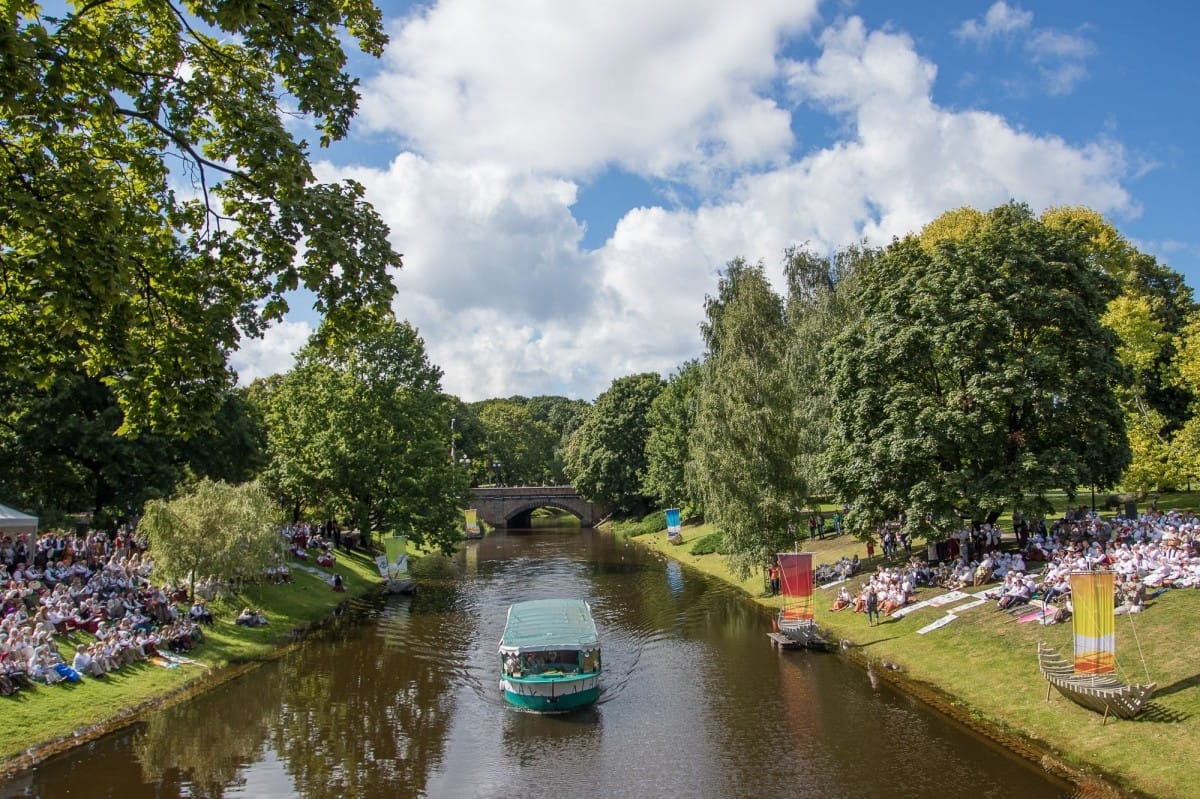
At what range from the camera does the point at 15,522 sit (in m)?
35.0

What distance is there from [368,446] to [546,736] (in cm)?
3598

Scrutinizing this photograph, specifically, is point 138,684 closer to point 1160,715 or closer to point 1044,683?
point 1044,683

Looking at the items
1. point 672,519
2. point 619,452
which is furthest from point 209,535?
point 619,452

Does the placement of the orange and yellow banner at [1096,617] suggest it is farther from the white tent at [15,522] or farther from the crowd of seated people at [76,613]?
the white tent at [15,522]

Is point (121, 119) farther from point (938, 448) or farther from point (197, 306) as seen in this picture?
point (938, 448)

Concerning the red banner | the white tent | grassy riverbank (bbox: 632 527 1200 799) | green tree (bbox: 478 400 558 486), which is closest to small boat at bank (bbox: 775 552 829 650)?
the red banner

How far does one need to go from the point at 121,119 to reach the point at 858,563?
4148 cm

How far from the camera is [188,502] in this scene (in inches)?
1490

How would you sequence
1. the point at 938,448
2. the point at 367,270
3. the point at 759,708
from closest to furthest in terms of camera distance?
the point at 367,270, the point at 759,708, the point at 938,448

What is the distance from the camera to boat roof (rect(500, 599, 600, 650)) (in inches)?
1159

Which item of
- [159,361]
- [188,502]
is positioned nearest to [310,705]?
[188,502]

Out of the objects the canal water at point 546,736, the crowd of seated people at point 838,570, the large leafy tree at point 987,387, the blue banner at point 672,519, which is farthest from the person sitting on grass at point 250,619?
the blue banner at point 672,519

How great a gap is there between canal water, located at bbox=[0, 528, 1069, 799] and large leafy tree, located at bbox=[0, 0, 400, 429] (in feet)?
39.1

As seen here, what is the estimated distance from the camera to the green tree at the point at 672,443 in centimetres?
8312
